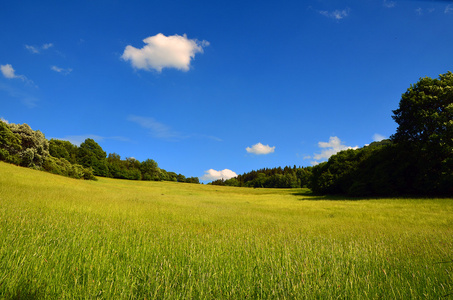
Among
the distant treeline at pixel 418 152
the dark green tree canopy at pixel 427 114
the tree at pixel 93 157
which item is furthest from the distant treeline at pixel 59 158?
the dark green tree canopy at pixel 427 114

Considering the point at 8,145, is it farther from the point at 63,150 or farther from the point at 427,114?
the point at 427,114

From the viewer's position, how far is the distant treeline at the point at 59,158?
41.0 metres

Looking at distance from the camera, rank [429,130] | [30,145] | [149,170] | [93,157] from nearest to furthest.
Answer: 1. [429,130]
2. [30,145]
3. [93,157]
4. [149,170]

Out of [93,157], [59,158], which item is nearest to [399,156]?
[59,158]

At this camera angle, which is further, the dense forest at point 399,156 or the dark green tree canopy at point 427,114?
the dense forest at point 399,156

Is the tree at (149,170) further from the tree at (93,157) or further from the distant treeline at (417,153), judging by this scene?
the distant treeline at (417,153)

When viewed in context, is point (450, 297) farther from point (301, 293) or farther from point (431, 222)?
point (431, 222)

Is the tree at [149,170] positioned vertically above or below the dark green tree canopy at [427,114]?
below

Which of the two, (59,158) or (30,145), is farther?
(59,158)

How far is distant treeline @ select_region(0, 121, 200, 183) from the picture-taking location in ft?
135

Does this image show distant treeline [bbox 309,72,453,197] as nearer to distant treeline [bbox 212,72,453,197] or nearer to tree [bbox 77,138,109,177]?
distant treeline [bbox 212,72,453,197]

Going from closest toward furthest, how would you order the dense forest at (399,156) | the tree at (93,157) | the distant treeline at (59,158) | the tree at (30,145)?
the dense forest at (399,156) → the distant treeline at (59,158) → the tree at (30,145) → the tree at (93,157)

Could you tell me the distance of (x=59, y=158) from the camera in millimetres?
62406

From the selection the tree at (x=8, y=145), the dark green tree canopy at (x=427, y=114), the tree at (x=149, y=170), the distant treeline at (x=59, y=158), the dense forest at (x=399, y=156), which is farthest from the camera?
the tree at (x=149, y=170)
